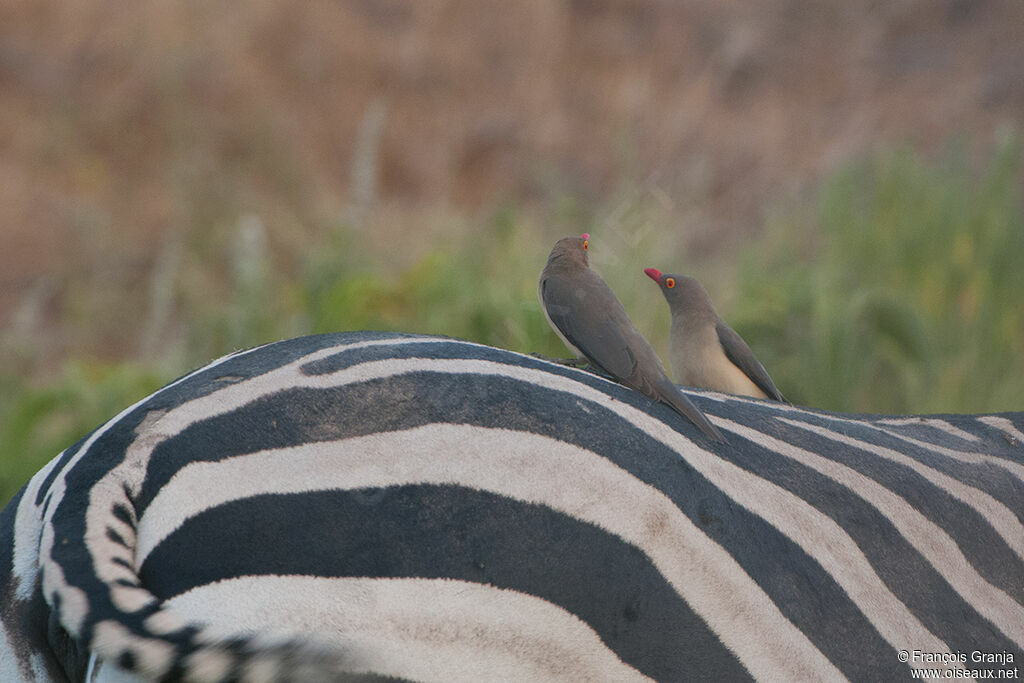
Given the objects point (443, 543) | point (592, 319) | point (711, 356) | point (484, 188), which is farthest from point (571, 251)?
point (484, 188)

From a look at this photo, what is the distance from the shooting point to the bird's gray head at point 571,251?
1418mm

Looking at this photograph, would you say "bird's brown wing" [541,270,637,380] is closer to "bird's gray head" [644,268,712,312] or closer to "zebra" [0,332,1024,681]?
"zebra" [0,332,1024,681]

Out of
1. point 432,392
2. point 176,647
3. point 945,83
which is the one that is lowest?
point 176,647

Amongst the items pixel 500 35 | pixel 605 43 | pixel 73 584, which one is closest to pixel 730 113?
pixel 605 43

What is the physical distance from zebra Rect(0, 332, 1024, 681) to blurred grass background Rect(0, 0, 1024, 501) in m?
1.62

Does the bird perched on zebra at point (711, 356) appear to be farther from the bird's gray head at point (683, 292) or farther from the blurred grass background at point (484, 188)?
the blurred grass background at point (484, 188)

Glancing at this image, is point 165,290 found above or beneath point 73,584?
above

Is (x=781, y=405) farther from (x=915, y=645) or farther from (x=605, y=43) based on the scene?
(x=605, y=43)

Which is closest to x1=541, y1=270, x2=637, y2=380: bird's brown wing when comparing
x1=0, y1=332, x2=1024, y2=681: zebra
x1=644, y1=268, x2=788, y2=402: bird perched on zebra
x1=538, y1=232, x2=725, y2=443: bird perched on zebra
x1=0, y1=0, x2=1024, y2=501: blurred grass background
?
x1=538, y1=232, x2=725, y2=443: bird perched on zebra

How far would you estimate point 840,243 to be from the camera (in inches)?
159

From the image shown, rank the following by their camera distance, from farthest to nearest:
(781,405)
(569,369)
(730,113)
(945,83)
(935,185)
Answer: (730,113), (945,83), (935,185), (781,405), (569,369)

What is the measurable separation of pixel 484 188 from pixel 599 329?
721 centimetres

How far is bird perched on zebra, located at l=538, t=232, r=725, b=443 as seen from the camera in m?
1.11

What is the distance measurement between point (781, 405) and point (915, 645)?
1.11ft
